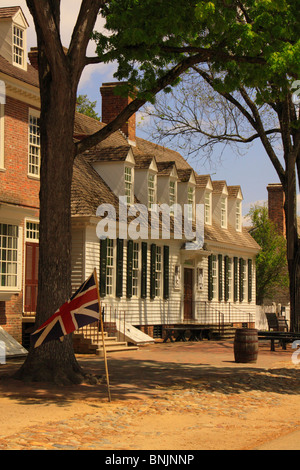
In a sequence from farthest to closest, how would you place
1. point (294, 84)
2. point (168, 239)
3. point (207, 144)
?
1. point (168, 239)
2. point (207, 144)
3. point (294, 84)

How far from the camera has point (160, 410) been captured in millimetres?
11242

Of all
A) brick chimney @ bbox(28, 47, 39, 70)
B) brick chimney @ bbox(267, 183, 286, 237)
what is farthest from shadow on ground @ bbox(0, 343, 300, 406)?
brick chimney @ bbox(267, 183, 286, 237)

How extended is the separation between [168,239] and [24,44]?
989 centimetres

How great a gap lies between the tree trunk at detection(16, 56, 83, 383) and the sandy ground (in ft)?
1.72

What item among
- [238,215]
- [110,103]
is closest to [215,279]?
[238,215]

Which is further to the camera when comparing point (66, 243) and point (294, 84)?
point (294, 84)

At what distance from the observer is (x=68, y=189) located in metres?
14.3

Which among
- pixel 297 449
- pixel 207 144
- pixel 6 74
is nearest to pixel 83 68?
pixel 6 74

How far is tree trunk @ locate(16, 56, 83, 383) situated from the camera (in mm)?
13766

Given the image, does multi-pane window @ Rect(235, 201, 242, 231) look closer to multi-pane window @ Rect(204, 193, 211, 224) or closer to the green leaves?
multi-pane window @ Rect(204, 193, 211, 224)

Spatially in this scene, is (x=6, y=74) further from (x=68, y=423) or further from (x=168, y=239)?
(x=68, y=423)

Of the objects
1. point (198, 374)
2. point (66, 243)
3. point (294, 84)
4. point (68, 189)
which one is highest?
point (294, 84)

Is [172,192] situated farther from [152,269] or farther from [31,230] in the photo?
[31,230]

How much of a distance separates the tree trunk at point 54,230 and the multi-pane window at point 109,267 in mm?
10603
